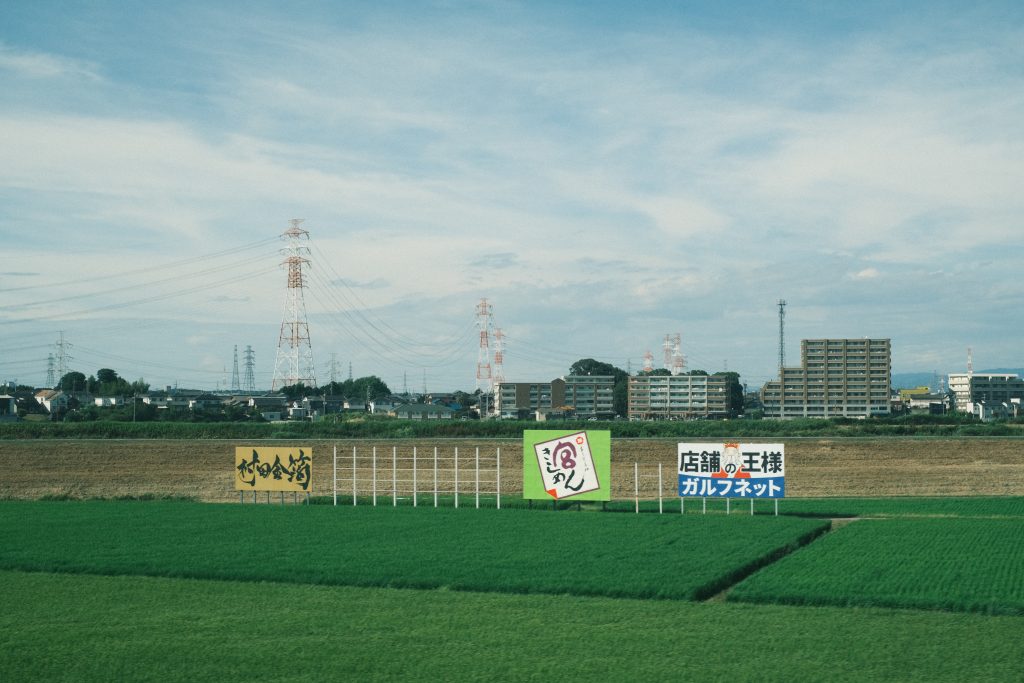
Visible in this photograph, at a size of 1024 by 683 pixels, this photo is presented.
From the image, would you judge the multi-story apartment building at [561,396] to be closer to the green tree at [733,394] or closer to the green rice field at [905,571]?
the green tree at [733,394]

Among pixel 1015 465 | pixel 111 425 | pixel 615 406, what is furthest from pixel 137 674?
pixel 615 406

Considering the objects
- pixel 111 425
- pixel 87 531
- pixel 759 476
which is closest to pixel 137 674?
pixel 87 531

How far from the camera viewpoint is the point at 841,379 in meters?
103

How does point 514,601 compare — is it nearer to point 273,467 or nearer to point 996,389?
point 273,467

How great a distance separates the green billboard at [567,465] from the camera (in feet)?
100

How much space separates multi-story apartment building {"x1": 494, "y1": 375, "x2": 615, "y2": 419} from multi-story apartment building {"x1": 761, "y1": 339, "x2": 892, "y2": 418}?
50333 millimetres

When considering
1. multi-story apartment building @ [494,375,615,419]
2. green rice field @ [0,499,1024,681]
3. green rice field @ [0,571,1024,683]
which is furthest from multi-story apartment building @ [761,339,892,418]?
green rice field @ [0,571,1024,683]

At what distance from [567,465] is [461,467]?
12.6m

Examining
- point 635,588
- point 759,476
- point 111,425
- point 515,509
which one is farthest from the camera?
point 111,425

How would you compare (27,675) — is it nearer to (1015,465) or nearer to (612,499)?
(612,499)

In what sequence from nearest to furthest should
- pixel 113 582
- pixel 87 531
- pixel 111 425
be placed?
pixel 113 582
pixel 87 531
pixel 111 425

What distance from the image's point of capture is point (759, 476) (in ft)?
96.0

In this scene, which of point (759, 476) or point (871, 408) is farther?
point (871, 408)

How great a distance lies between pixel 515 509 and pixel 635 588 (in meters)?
15.6
